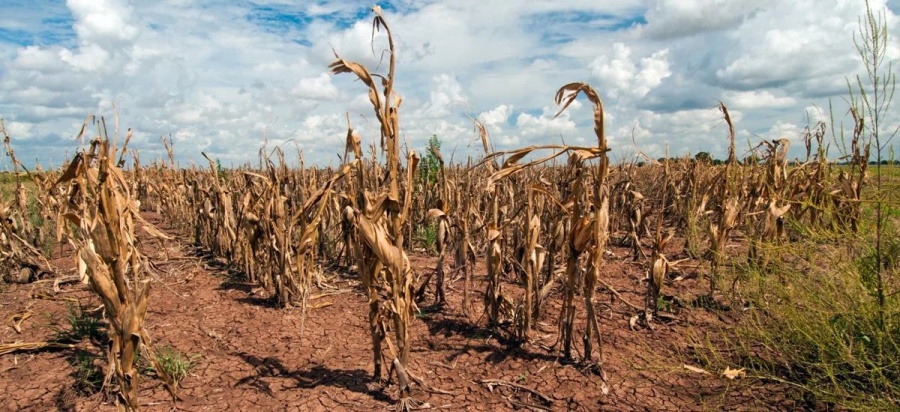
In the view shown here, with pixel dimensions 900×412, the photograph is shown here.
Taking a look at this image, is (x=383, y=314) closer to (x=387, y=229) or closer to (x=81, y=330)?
(x=387, y=229)

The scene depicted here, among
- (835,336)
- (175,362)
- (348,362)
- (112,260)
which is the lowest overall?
(348,362)

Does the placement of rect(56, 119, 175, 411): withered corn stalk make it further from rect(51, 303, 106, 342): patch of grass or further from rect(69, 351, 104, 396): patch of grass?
rect(51, 303, 106, 342): patch of grass

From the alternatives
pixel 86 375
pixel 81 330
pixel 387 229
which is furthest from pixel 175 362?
pixel 387 229

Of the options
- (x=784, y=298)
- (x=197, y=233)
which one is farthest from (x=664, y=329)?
(x=197, y=233)


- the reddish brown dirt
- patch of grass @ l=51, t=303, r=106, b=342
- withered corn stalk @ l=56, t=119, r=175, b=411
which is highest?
Answer: withered corn stalk @ l=56, t=119, r=175, b=411

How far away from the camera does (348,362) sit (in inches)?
136

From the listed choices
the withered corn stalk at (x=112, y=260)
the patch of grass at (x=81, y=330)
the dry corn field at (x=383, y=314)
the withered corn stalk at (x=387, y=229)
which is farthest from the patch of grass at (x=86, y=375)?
the withered corn stalk at (x=387, y=229)

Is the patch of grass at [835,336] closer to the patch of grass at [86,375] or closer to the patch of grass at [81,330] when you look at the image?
the patch of grass at [86,375]

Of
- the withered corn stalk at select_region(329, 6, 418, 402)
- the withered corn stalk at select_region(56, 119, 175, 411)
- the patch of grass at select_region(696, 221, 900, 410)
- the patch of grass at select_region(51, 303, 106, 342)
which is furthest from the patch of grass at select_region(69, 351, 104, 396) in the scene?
the patch of grass at select_region(696, 221, 900, 410)

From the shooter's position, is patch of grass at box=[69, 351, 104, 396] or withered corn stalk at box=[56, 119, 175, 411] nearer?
withered corn stalk at box=[56, 119, 175, 411]

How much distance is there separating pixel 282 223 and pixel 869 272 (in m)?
4.37

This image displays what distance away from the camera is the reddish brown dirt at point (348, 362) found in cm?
296

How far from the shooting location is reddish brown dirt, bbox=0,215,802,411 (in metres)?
2.96

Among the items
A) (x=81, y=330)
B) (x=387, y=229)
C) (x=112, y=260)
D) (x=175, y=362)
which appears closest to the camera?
(x=112, y=260)
